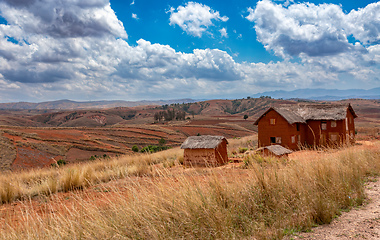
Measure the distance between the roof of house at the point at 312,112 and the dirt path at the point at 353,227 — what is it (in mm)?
19992

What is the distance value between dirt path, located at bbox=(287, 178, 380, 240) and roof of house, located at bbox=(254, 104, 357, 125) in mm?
19992

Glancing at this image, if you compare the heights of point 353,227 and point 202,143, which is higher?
point 353,227

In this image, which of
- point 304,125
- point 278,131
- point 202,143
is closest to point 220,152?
point 202,143

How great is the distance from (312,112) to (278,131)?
5.08m

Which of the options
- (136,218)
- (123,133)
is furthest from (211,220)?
(123,133)

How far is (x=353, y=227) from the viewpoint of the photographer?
3.55 m

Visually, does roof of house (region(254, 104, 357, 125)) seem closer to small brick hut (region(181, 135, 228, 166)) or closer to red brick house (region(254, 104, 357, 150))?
red brick house (region(254, 104, 357, 150))

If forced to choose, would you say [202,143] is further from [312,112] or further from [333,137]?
[312,112]

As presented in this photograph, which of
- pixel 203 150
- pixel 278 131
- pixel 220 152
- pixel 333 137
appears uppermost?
pixel 278 131

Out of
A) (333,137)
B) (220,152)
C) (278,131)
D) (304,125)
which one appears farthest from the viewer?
(304,125)

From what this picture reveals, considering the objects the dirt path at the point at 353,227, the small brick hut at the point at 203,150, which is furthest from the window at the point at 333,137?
the dirt path at the point at 353,227

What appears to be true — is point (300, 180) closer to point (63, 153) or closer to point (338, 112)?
point (338, 112)

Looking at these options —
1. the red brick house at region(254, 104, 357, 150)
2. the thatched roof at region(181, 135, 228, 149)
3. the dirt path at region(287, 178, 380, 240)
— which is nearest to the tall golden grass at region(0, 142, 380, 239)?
the dirt path at region(287, 178, 380, 240)

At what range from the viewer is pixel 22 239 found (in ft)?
11.4
